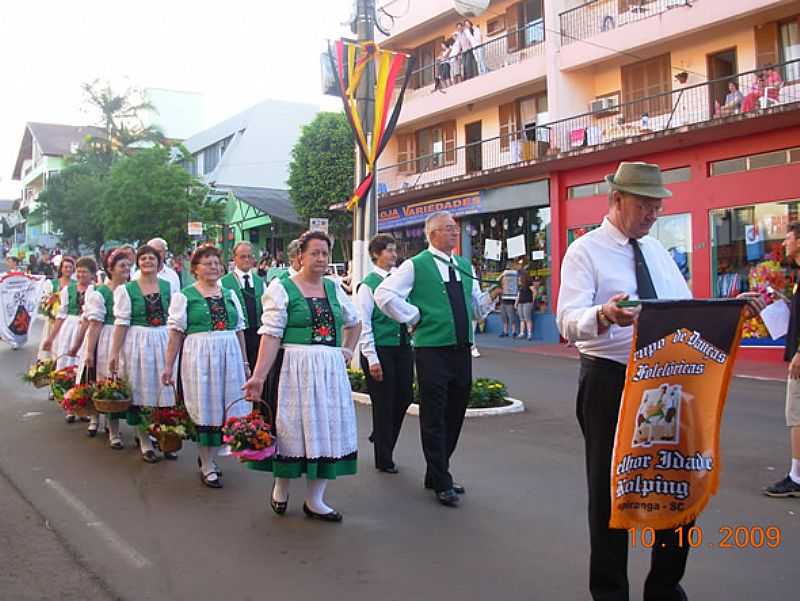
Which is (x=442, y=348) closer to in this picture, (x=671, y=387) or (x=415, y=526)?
(x=415, y=526)

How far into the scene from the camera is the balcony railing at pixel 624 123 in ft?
53.7

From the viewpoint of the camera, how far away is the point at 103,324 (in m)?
8.44

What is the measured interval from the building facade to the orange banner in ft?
34.4

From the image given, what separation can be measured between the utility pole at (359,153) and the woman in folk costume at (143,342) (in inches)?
174

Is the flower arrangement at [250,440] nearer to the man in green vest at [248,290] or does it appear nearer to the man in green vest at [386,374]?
the man in green vest at [386,374]

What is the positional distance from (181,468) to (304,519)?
82.7 inches

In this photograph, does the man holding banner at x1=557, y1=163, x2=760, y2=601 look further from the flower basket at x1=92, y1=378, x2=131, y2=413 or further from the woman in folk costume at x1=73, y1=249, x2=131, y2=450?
the woman in folk costume at x1=73, y1=249, x2=131, y2=450

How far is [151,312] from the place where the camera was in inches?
303

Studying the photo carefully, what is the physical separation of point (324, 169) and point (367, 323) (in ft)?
83.3

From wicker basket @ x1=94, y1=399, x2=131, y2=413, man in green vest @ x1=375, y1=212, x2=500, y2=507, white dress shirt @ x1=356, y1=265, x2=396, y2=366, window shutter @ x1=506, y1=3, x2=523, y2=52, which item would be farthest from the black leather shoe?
window shutter @ x1=506, y1=3, x2=523, y2=52

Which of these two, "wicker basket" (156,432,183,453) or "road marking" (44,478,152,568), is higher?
"wicker basket" (156,432,183,453)

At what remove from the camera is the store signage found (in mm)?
24062

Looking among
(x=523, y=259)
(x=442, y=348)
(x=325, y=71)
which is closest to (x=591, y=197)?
(x=523, y=259)
